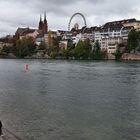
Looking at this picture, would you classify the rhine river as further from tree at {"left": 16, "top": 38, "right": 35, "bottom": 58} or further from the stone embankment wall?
tree at {"left": 16, "top": 38, "right": 35, "bottom": 58}

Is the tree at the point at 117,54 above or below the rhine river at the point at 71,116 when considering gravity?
above

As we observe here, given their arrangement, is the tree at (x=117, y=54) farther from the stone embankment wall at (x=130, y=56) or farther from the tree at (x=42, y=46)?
the tree at (x=42, y=46)

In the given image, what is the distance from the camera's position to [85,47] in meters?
152

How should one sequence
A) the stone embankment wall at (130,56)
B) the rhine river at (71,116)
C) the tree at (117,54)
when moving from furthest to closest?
A: the tree at (117,54) → the stone embankment wall at (130,56) → the rhine river at (71,116)

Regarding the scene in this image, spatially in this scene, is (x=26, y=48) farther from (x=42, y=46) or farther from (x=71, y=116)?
(x=71, y=116)

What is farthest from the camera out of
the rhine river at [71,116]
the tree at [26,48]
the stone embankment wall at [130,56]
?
the tree at [26,48]

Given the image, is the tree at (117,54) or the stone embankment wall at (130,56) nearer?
the stone embankment wall at (130,56)

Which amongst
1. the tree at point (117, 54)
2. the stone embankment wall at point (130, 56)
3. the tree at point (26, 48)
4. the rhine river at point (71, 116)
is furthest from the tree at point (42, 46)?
the rhine river at point (71, 116)

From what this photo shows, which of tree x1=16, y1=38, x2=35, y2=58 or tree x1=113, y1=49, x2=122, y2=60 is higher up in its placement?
tree x1=16, y1=38, x2=35, y2=58

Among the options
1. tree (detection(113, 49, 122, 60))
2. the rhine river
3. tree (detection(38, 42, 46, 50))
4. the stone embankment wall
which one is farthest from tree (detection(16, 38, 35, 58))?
the rhine river

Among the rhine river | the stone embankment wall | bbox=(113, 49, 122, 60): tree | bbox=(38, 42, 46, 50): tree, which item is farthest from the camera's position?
bbox=(38, 42, 46, 50): tree

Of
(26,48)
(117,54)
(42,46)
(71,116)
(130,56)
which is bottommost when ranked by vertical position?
(71,116)

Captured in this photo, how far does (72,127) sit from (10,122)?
3.58 metres

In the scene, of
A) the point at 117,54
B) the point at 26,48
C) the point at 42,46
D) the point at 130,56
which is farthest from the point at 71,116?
the point at 26,48
